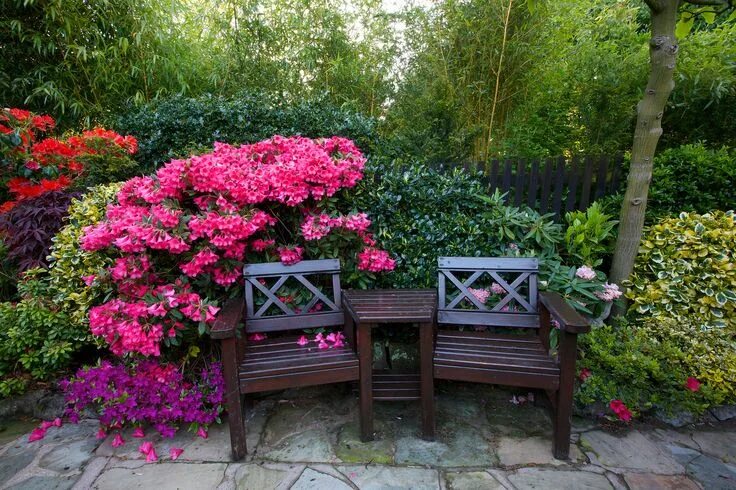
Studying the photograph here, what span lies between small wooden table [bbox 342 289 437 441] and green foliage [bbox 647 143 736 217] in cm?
198

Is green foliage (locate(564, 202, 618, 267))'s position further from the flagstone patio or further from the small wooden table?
the small wooden table

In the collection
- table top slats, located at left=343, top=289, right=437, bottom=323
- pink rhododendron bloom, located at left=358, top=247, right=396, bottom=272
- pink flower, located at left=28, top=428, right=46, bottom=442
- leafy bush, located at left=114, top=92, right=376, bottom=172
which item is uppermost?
leafy bush, located at left=114, top=92, right=376, bottom=172

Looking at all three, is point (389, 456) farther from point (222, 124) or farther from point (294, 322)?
point (222, 124)

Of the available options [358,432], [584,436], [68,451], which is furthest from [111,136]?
[584,436]

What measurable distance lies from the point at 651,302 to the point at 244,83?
397 cm

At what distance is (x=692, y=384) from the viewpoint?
6.47 feet

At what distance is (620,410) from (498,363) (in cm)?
76

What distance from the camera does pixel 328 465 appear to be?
1730 mm

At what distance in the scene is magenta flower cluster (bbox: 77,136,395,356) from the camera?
1861mm

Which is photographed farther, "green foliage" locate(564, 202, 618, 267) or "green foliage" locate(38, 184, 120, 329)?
"green foliage" locate(564, 202, 618, 267)

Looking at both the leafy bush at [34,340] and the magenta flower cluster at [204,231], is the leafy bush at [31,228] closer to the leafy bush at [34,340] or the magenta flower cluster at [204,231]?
the leafy bush at [34,340]

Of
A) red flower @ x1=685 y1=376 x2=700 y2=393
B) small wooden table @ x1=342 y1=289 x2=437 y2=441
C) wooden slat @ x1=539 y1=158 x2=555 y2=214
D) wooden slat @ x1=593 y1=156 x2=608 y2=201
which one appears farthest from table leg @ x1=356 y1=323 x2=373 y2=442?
wooden slat @ x1=593 y1=156 x2=608 y2=201

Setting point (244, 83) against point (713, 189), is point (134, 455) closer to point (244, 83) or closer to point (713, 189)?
point (244, 83)

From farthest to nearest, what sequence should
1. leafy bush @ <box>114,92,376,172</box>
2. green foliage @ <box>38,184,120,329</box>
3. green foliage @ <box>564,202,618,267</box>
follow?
leafy bush @ <box>114,92,376,172</box> → green foliage @ <box>564,202,618,267</box> → green foliage @ <box>38,184,120,329</box>
